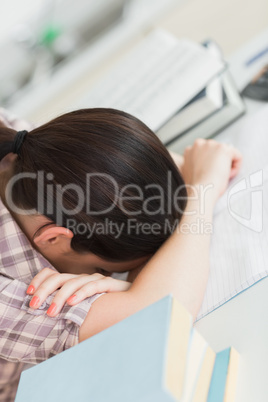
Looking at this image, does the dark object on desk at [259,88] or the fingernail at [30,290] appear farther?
the dark object on desk at [259,88]

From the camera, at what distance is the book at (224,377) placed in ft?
1.52

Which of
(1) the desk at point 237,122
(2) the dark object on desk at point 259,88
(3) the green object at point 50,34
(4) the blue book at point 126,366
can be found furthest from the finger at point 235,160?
(3) the green object at point 50,34

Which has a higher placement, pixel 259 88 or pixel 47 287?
pixel 47 287

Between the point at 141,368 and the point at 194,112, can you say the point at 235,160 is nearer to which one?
the point at 194,112

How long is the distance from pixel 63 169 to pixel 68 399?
12.0 inches

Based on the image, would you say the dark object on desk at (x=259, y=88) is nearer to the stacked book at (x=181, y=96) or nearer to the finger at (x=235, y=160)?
the stacked book at (x=181, y=96)

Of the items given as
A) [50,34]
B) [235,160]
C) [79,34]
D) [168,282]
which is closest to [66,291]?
[168,282]

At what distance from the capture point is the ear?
0.65m

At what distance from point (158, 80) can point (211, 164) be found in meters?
0.25

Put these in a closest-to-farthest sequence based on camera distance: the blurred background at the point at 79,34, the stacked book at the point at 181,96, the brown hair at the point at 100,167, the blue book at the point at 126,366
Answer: the blue book at the point at 126,366, the brown hair at the point at 100,167, the stacked book at the point at 181,96, the blurred background at the point at 79,34

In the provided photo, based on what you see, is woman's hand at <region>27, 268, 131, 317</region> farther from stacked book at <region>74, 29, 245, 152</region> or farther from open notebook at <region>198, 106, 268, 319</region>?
stacked book at <region>74, 29, 245, 152</region>

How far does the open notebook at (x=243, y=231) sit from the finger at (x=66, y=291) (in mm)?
167

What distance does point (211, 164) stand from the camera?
0.81m

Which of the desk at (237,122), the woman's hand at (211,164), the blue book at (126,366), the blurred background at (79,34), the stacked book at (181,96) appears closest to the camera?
the blue book at (126,366)
